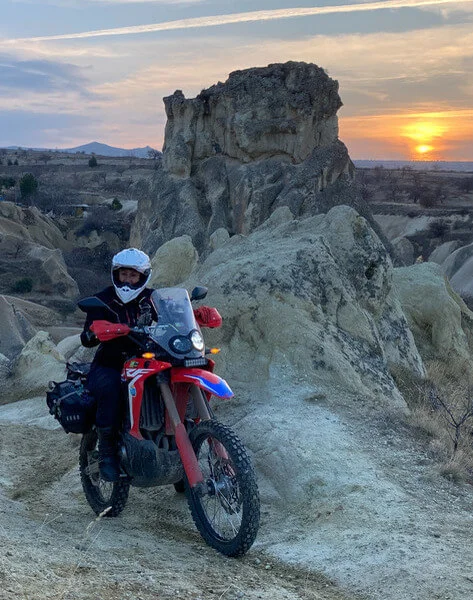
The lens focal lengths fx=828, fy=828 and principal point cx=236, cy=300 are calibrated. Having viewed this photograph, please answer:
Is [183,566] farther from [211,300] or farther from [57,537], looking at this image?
[211,300]

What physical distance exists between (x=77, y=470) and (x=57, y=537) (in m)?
2.37

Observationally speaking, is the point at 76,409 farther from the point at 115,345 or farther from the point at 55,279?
the point at 55,279

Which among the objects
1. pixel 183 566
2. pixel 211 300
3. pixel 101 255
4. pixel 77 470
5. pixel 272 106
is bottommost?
pixel 101 255

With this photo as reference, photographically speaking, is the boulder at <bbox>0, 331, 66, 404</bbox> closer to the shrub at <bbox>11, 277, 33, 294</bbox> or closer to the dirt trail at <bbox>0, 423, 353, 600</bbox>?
the dirt trail at <bbox>0, 423, 353, 600</bbox>

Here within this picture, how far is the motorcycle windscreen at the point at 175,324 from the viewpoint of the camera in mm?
5285

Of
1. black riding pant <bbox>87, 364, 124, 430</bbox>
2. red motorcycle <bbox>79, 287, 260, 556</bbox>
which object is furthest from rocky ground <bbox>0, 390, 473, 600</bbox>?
black riding pant <bbox>87, 364, 124, 430</bbox>

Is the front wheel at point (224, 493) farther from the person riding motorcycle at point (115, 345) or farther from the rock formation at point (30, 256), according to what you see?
the rock formation at point (30, 256)

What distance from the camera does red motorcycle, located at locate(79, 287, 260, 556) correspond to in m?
5.04

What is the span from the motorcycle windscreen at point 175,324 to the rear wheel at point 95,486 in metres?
1.24

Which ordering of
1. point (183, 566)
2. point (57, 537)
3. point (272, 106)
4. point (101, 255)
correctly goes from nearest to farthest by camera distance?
point (183, 566), point (57, 537), point (272, 106), point (101, 255)

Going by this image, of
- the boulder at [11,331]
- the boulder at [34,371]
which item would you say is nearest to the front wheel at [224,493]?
the boulder at [34,371]

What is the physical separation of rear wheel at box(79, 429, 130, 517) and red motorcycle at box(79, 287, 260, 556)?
0.98ft

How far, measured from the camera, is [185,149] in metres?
36.9

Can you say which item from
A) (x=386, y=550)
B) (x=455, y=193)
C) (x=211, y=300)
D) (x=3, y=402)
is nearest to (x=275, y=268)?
(x=211, y=300)
